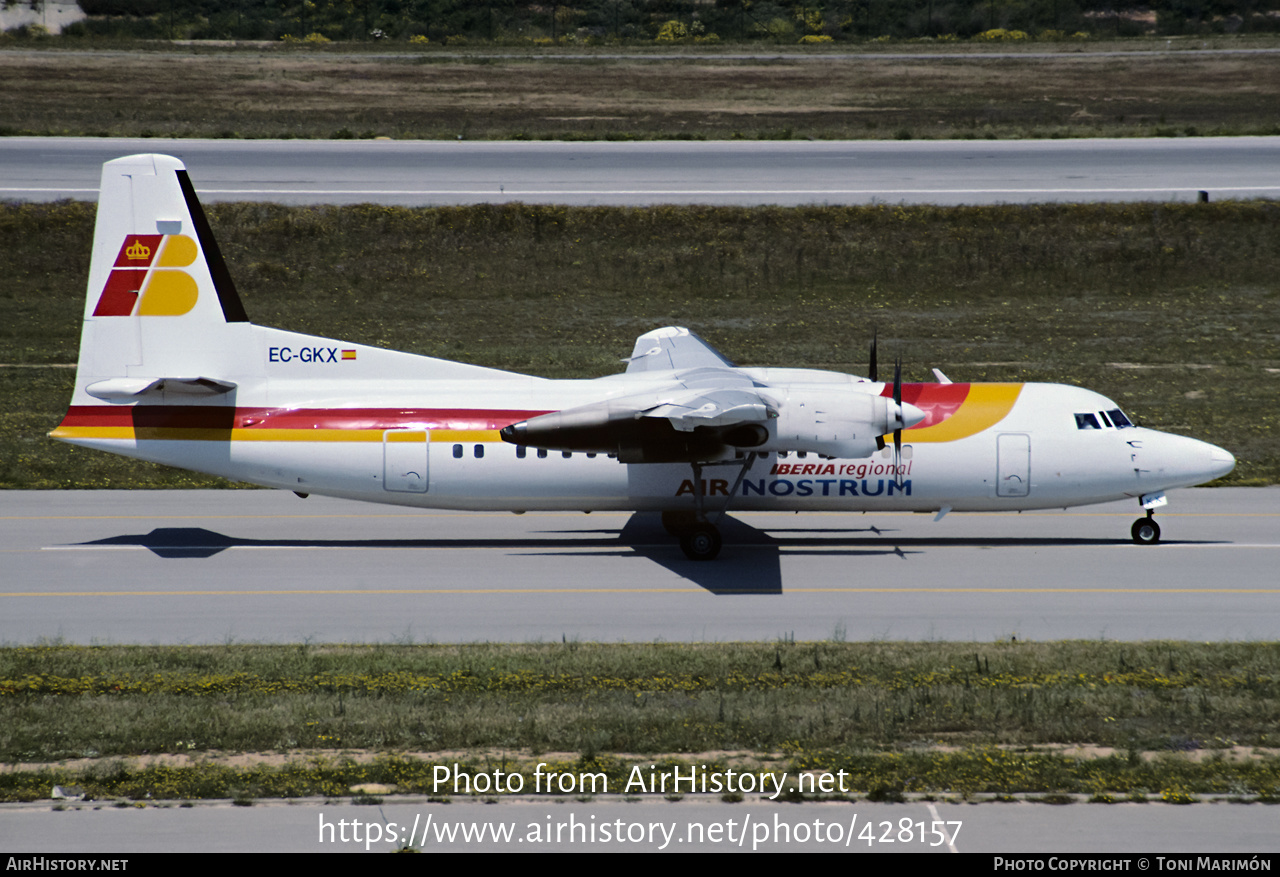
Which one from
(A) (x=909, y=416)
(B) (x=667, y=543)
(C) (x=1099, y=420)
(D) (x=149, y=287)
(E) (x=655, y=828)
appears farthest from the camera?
(B) (x=667, y=543)

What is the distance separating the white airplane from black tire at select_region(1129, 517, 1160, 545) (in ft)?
0.13

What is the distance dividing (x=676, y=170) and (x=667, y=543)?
1232 inches

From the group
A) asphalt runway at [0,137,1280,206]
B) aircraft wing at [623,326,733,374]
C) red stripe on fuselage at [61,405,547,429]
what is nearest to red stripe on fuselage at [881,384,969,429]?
aircraft wing at [623,326,733,374]

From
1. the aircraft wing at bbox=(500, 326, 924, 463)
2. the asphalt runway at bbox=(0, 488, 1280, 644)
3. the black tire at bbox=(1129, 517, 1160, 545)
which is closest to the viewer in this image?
the asphalt runway at bbox=(0, 488, 1280, 644)

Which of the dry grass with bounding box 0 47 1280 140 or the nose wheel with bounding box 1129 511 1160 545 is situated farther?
the dry grass with bounding box 0 47 1280 140

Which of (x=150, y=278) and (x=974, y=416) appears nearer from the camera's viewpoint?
(x=150, y=278)

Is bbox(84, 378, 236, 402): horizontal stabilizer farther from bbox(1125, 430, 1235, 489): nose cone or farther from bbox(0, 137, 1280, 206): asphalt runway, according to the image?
bbox(0, 137, 1280, 206): asphalt runway

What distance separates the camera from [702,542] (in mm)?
21922

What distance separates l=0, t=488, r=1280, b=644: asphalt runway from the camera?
725 inches

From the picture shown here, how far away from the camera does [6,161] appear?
50.8 m

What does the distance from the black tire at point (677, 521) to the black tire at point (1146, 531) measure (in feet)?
28.6

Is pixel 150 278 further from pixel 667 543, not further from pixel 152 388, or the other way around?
pixel 667 543

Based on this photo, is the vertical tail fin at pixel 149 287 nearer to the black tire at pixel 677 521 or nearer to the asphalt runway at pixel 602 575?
the asphalt runway at pixel 602 575

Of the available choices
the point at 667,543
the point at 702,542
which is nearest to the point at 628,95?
the point at 667,543
